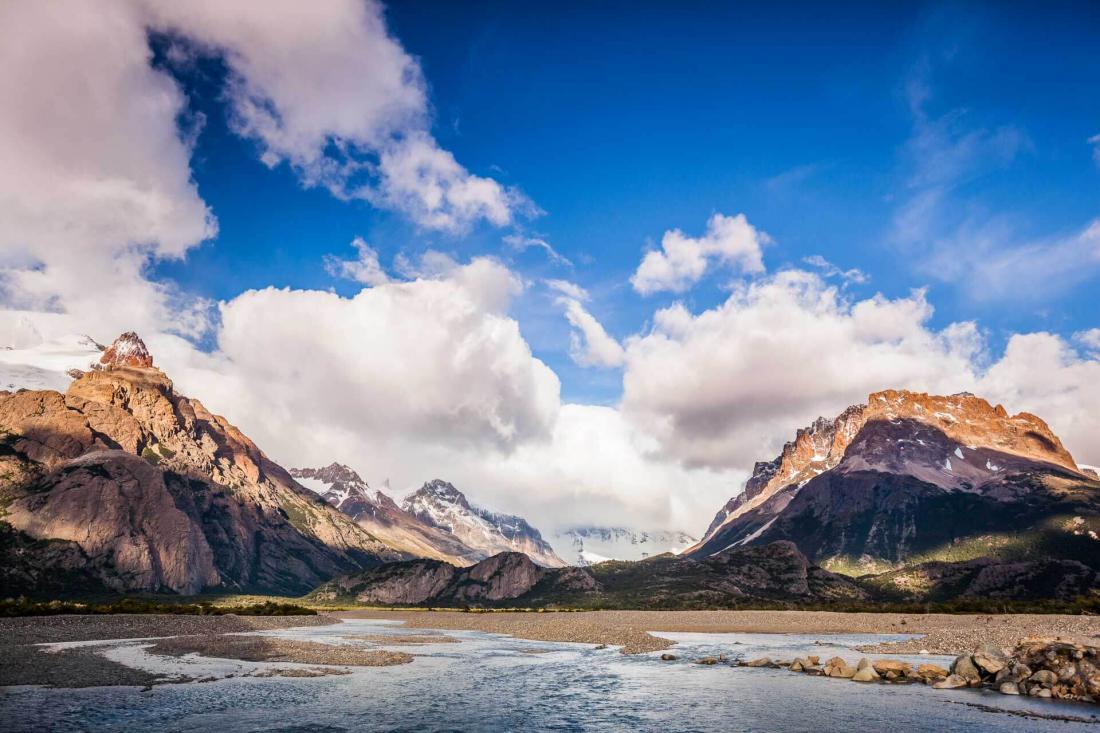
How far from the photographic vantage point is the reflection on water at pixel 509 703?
41.1 meters

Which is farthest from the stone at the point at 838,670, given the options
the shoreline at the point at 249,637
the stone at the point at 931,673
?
the shoreline at the point at 249,637

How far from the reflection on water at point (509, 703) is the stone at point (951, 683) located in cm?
141

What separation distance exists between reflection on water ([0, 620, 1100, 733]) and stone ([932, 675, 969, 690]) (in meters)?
1.41

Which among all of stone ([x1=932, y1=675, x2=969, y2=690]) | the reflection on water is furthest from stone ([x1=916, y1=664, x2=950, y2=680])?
the reflection on water

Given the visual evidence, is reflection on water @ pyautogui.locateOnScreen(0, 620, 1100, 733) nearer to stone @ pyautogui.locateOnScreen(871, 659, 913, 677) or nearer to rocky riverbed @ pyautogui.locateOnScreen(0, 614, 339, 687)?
rocky riverbed @ pyautogui.locateOnScreen(0, 614, 339, 687)

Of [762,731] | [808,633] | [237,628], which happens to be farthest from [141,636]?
[808,633]

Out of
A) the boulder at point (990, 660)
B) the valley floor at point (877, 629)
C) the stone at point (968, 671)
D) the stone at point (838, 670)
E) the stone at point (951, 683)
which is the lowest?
the valley floor at point (877, 629)

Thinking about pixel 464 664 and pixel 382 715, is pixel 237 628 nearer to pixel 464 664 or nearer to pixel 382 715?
pixel 464 664

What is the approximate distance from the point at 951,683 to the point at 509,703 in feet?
129

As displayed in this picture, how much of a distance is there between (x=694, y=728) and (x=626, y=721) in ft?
15.9

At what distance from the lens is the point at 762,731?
4062 centimetres

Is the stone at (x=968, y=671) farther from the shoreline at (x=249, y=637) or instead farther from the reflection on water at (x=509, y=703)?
the shoreline at (x=249, y=637)

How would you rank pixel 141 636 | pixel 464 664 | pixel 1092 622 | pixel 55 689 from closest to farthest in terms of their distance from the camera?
pixel 55 689 < pixel 464 664 < pixel 141 636 < pixel 1092 622

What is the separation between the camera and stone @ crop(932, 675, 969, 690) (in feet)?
187
